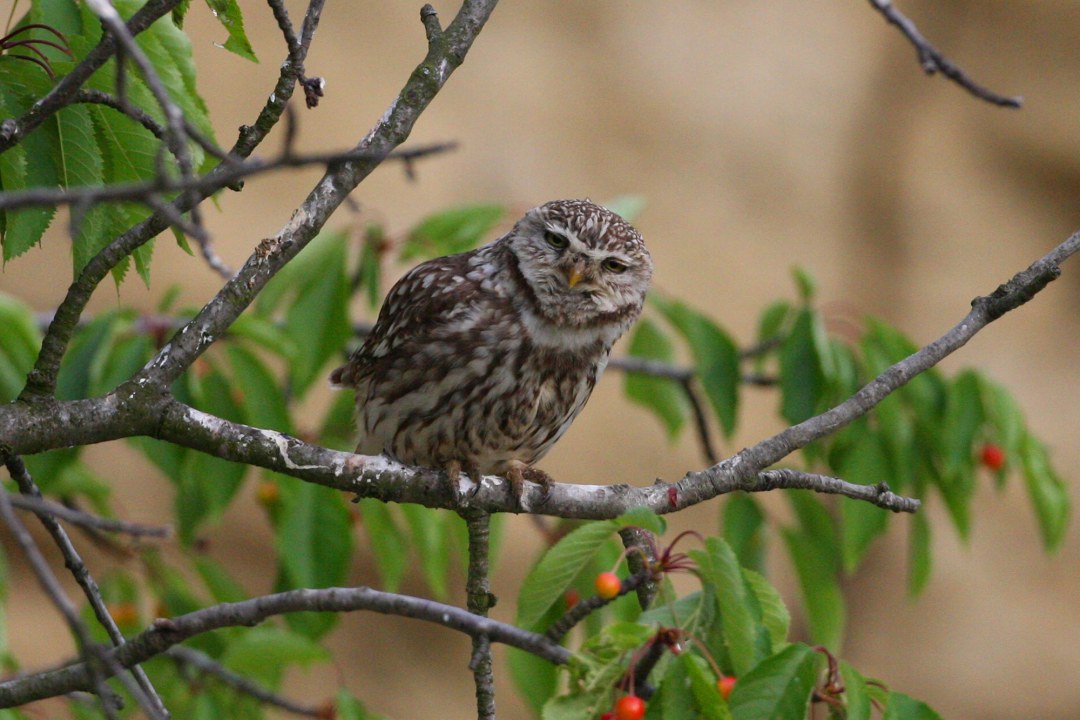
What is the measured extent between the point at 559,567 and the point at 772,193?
644 centimetres

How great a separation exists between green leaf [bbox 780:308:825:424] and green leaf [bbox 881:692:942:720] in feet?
6.07

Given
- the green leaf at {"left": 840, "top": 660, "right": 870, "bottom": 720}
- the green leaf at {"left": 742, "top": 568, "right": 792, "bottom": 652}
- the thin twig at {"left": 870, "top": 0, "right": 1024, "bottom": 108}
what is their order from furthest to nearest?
the thin twig at {"left": 870, "top": 0, "right": 1024, "bottom": 108}, the green leaf at {"left": 742, "top": 568, "right": 792, "bottom": 652}, the green leaf at {"left": 840, "top": 660, "right": 870, "bottom": 720}

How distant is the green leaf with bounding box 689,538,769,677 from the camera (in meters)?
2.03

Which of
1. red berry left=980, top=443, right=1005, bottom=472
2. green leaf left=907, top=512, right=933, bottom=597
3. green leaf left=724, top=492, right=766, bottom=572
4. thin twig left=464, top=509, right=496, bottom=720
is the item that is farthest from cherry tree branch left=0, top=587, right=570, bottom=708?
red berry left=980, top=443, right=1005, bottom=472

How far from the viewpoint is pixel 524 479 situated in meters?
2.82

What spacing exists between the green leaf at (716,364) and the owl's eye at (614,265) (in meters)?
0.67

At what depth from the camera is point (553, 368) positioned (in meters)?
3.16

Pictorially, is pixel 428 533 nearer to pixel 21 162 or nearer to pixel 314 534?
pixel 314 534

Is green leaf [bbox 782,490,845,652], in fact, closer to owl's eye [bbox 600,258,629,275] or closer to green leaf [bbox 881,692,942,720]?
owl's eye [bbox 600,258,629,275]

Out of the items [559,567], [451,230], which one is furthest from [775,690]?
[451,230]

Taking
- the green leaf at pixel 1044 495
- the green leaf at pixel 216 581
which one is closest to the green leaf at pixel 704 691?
the green leaf at pixel 216 581

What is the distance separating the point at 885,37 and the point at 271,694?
6956 millimetres

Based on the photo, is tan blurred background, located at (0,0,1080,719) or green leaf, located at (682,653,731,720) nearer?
green leaf, located at (682,653,731,720)

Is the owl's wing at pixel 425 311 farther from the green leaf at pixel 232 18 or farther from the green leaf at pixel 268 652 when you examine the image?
the green leaf at pixel 232 18
